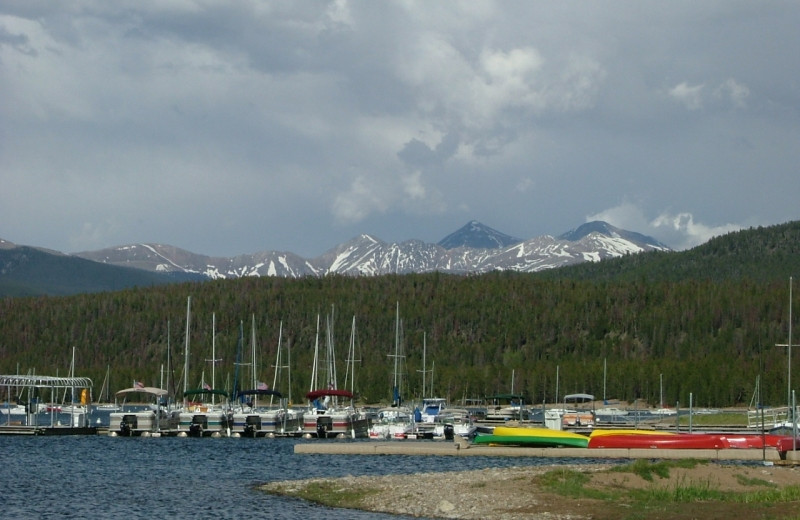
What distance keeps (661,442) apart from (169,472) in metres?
30.9

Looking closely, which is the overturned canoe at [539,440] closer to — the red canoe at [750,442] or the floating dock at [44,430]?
the red canoe at [750,442]

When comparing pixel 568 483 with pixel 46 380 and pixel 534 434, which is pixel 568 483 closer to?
pixel 534 434

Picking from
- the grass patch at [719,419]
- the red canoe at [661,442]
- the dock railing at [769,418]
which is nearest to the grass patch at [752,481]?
the red canoe at [661,442]

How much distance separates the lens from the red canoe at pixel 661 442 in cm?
7512

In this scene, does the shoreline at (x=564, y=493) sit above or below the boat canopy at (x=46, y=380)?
below

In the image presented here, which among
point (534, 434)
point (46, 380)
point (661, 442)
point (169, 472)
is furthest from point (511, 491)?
point (46, 380)

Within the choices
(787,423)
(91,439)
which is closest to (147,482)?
(91,439)

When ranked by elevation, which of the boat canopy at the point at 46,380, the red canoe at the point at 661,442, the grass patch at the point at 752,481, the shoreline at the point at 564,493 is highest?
the boat canopy at the point at 46,380

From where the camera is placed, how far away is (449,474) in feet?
188

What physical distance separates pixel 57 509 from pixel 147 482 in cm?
1193

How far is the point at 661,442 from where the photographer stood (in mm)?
75562

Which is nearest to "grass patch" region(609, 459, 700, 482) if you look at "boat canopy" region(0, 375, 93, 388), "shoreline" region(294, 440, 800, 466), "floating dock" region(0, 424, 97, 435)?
"shoreline" region(294, 440, 800, 466)

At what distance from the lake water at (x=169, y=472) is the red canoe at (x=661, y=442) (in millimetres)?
4289

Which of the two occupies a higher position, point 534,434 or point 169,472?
point 534,434
